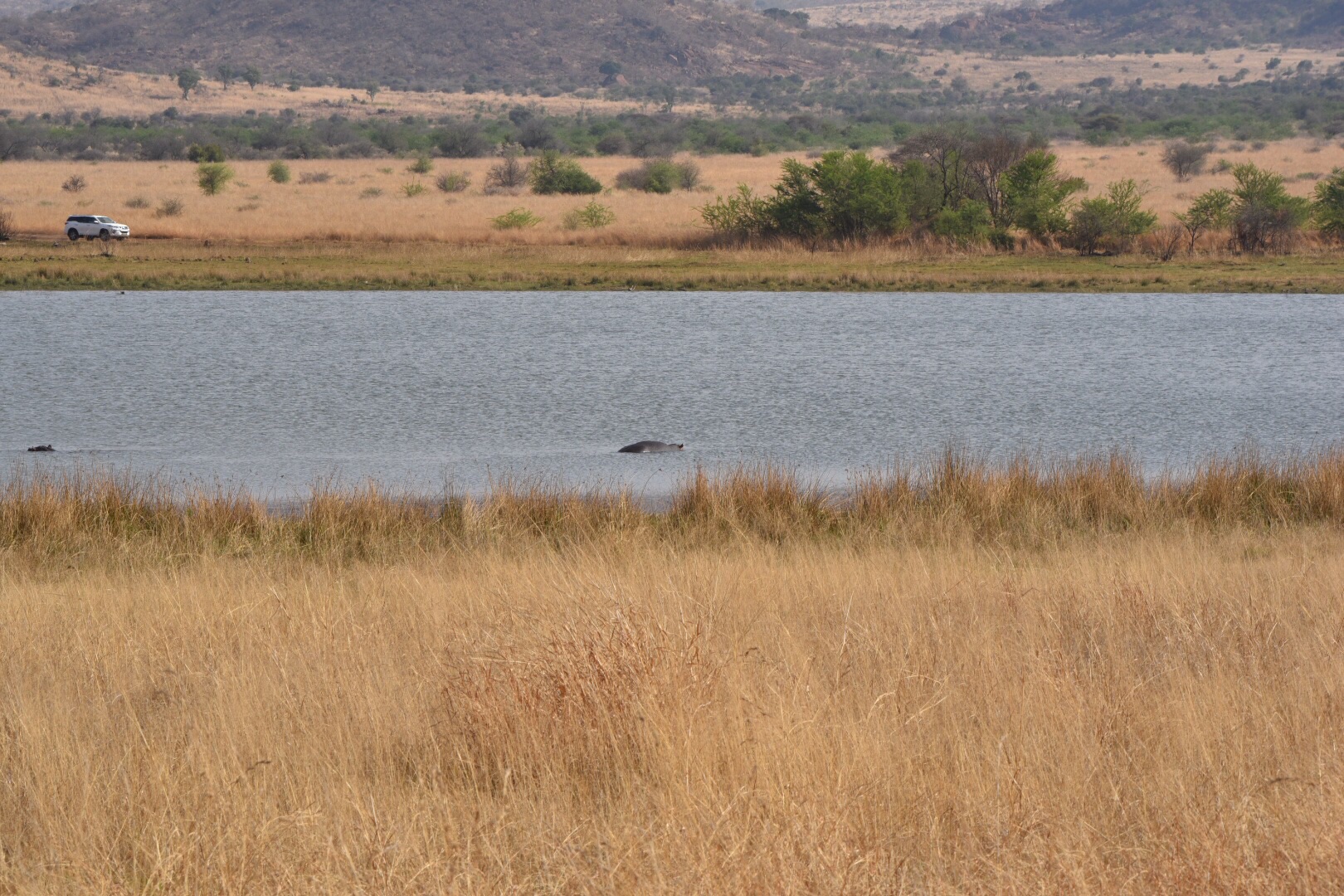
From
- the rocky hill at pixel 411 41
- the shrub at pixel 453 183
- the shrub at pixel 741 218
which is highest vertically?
the rocky hill at pixel 411 41

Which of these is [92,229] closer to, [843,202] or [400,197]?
[400,197]

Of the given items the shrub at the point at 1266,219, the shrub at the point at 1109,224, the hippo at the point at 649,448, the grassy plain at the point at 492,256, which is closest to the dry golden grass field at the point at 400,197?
the grassy plain at the point at 492,256

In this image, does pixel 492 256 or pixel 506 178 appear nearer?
pixel 492 256

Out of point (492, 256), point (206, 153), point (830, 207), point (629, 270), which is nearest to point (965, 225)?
point (830, 207)

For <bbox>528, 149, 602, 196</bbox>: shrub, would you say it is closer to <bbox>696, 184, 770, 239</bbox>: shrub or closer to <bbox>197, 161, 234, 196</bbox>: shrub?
<bbox>197, 161, 234, 196</bbox>: shrub

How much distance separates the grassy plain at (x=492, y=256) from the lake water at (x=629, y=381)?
154cm

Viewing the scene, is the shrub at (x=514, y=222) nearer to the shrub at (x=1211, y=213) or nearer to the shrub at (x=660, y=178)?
the shrub at (x=660, y=178)

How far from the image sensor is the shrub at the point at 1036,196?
43.9 m

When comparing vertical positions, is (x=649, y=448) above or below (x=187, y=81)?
below

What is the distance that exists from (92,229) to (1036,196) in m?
31.0

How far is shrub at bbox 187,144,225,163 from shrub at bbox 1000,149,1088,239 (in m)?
57.3

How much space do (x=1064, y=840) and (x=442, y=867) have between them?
2.26m

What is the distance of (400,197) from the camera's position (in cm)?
6631

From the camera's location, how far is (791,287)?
1499 inches
